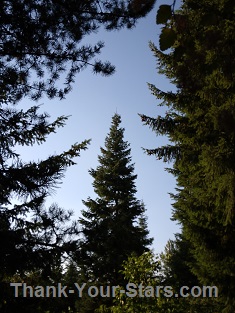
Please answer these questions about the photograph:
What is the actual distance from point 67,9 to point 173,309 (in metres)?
9.04

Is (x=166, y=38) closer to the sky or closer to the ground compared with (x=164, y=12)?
closer to the ground

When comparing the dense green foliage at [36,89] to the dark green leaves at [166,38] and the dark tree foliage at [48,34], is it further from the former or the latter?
the dark green leaves at [166,38]

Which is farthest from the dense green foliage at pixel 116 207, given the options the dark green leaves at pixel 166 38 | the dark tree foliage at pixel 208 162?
the dark green leaves at pixel 166 38

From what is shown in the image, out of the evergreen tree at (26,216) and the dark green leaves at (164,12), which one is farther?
the evergreen tree at (26,216)

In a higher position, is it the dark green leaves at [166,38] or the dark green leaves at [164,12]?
the dark green leaves at [164,12]

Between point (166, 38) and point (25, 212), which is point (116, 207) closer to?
point (25, 212)

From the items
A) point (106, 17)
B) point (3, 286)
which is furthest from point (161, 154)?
point (3, 286)

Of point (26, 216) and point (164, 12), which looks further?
point (26, 216)

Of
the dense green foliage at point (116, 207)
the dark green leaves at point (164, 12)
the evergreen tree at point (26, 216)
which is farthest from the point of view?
the dense green foliage at point (116, 207)

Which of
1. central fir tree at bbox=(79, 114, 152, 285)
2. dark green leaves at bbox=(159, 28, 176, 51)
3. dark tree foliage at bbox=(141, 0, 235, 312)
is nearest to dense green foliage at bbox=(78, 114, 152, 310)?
central fir tree at bbox=(79, 114, 152, 285)

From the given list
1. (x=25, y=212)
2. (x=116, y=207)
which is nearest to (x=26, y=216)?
(x=25, y=212)

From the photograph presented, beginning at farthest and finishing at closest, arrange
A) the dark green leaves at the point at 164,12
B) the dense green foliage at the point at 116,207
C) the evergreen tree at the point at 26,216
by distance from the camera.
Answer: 1. the dense green foliage at the point at 116,207
2. the evergreen tree at the point at 26,216
3. the dark green leaves at the point at 164,12

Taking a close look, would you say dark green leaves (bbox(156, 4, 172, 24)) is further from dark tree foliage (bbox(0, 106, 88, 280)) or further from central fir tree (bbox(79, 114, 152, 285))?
central fir tree (bbox(79, 114, 152, 285))

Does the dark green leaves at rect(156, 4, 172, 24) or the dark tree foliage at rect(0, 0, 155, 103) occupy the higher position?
the dark tree foliage at rect(0, 0, 155, 103)
